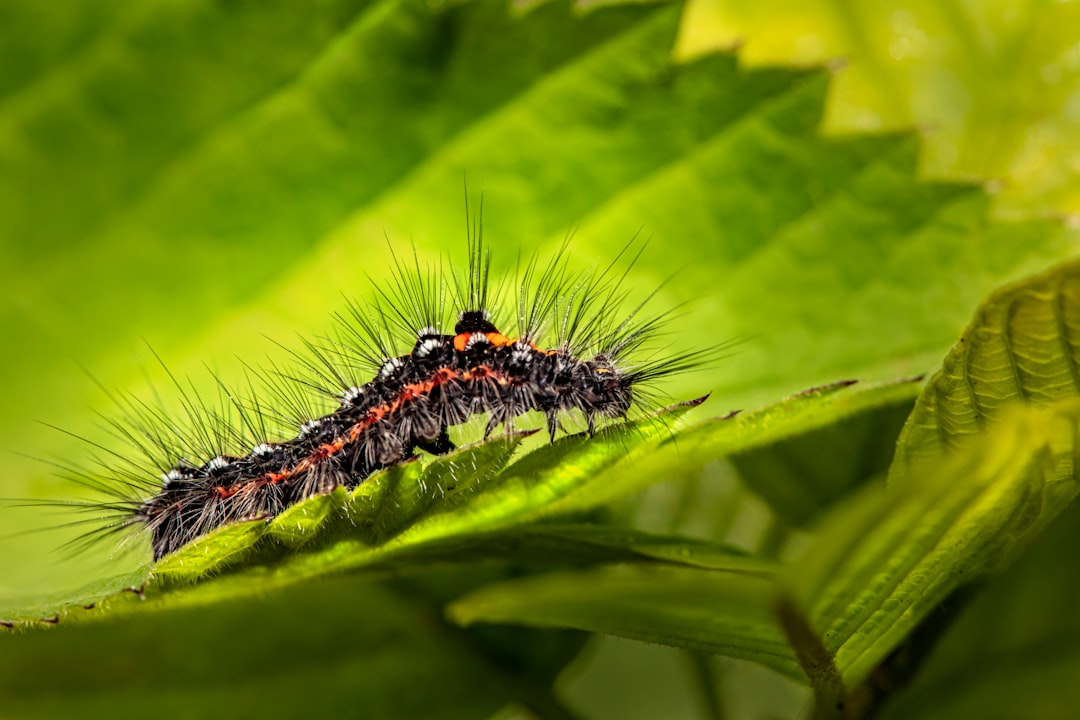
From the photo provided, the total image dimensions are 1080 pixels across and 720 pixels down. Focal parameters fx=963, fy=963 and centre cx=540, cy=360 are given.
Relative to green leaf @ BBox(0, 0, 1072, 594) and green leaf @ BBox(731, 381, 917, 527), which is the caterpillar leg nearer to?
green leaf @ BBox(0, 0, 1072, 594)

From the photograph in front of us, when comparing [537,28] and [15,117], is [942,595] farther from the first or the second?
[15,117]

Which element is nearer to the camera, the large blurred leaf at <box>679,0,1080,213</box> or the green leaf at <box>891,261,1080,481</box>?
the green leaf at <box>891,261,1080,481</box>

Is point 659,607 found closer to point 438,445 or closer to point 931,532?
point 931,532

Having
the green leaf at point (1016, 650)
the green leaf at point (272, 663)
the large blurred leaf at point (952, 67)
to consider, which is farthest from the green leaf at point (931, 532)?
the large blurred leaf at point (952, 67)

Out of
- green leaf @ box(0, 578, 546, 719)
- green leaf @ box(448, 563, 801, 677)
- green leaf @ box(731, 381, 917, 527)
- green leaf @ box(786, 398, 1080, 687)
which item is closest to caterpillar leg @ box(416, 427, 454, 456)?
green leaf @ box(0, 578, 546, 719)

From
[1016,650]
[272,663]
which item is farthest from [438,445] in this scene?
[1016,650]

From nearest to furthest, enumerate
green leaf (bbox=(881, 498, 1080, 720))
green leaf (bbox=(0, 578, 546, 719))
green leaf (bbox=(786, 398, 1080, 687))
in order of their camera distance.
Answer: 1. green leaf (bbox=(786, 398, 1080, 687))
2. green leaf (bbox=(881, 498, 1080, 720))
3. green leaf (bbox=(0, 578, 546, 719))
